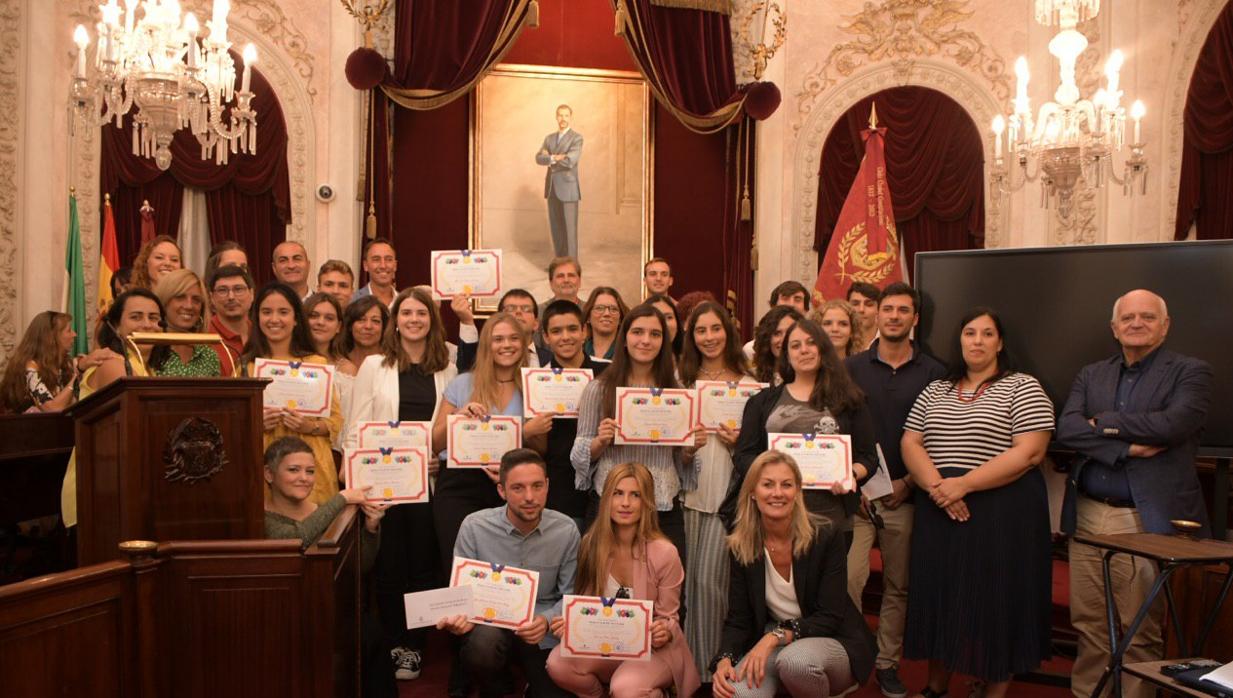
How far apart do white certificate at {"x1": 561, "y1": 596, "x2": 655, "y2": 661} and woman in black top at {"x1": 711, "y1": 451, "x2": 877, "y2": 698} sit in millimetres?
351

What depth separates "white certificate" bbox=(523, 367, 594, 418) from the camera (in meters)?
4.67

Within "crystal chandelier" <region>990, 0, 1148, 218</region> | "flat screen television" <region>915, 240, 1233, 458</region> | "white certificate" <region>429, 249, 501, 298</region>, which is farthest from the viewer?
"crystal chandelier" <region>990, 0, 1148, 218</region>

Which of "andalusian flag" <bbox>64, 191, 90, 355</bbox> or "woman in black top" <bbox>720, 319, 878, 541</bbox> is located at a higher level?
"andalusian flag" <bbox>64, 191, 90, 355</bbox>

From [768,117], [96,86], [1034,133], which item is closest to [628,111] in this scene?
[768,117]

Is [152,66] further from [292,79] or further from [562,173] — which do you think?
[562,173]

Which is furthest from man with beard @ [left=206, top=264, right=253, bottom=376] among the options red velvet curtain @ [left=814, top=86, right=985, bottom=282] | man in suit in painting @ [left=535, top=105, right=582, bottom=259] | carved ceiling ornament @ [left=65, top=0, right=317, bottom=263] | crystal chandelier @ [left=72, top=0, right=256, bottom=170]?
red velvet curtain @ [left=814, top=86, right=985, bottom=282]

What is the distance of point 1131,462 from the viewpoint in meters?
4.49

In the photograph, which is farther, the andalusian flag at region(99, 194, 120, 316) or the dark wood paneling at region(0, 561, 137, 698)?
the andalusian flag at region(99, 194, 120, 316)

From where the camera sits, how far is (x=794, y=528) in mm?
4148

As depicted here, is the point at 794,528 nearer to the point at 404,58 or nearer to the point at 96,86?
the point at 96,86

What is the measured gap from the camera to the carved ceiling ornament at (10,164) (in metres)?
7.46

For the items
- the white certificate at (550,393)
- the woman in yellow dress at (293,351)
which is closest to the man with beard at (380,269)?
the woman in yellow dress at (293,351)

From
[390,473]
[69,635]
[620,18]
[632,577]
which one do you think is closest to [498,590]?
[632,577]

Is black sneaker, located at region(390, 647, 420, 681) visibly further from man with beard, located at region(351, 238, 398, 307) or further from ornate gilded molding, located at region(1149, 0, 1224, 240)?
ornate gilded molding, located at region(1149, 0, 1224, 240)
